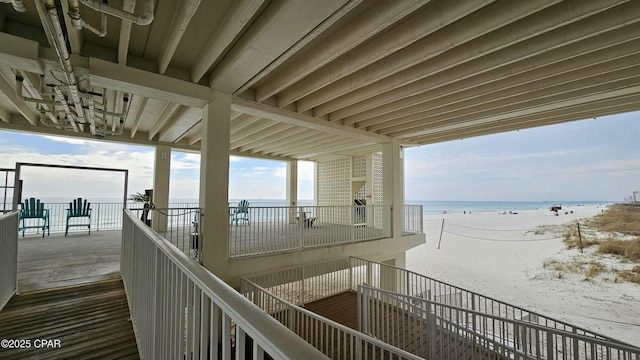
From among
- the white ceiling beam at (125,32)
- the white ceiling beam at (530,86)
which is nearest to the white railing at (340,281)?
the white ceiling beam at (530,86)

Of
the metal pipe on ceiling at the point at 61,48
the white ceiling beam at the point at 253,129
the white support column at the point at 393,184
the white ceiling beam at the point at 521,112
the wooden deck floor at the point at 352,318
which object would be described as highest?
the white ceiling beam at the point at 253,129

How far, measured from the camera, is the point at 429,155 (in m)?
36.0

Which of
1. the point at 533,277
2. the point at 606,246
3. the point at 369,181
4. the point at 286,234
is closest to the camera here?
the point at 286,234

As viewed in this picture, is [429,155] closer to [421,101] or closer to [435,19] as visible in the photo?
[421,101]

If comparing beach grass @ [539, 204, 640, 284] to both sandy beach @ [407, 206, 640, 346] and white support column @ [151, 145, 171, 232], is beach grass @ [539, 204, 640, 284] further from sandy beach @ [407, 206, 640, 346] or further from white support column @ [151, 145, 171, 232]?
white support column @ [151, 145, 171, 232]

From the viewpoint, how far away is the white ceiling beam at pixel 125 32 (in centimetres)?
214

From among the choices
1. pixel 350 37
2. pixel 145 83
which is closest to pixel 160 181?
pixel 145 83

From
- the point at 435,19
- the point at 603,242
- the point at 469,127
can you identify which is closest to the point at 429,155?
the point at 603,242

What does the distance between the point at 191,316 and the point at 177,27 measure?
2.92m

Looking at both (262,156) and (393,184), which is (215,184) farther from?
(262,156)

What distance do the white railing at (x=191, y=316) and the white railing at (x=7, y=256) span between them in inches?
72.1

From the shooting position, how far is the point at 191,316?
1.09m

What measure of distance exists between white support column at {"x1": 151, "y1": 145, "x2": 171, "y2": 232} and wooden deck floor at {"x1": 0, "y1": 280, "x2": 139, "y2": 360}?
4.54 metres

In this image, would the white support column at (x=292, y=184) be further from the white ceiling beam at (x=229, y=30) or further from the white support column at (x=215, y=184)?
the white ceiling beam at (x=229, y=30)
